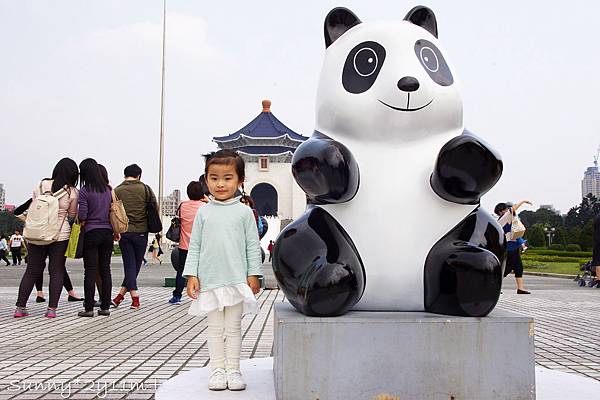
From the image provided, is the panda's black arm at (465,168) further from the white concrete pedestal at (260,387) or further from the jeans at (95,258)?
the jeans at (95,258)

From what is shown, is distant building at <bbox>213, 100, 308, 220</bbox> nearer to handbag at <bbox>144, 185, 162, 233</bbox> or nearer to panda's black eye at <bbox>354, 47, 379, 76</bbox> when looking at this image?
handbag at <bbox>144, 185, 162, 233</bbox>

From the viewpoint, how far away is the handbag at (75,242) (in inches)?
251

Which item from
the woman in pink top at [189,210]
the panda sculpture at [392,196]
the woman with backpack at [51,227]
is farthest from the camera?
the woman in pink top at [189,210]

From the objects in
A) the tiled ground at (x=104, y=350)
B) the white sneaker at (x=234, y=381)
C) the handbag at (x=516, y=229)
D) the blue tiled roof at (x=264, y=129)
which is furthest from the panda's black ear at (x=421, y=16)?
the blue tiled roof at (x=264, y=129)

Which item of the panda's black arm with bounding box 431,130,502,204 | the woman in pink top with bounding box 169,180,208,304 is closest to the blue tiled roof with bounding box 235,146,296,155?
the woman in pink top with bounding box 169,180,208,304

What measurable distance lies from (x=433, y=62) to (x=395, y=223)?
95cm

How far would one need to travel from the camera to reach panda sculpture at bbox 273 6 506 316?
3.05 meters

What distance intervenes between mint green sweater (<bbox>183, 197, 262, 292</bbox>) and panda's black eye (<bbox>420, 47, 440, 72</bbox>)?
4.15ft

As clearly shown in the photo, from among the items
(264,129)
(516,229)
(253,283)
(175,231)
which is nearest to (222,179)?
Result: (253,283)

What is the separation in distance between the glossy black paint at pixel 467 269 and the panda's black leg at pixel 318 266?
0.38m

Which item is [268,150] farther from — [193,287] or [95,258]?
[193,287]

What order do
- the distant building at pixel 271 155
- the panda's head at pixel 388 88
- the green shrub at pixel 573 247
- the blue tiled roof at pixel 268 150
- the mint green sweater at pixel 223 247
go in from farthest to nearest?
the blue tiled roof at pixel 268 150 < the distant building at pixel 271 155 < the green shrub at pixel 573 247 < the panda's head at pixel 388 88 < the mint green sweater at pixel 223 247

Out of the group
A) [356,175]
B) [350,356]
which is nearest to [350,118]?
[356,175]

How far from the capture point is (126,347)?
494cm
